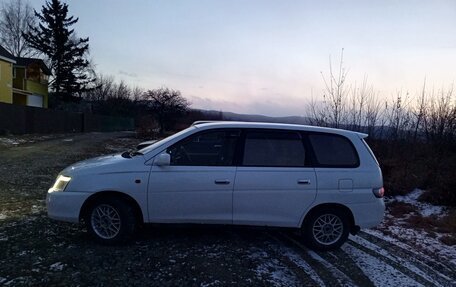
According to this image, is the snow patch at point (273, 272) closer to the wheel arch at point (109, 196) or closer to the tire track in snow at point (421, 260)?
the wheel arch at point (109, 196)

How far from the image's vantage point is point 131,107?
6450cm

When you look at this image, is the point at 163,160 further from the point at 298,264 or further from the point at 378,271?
the point at 378,271

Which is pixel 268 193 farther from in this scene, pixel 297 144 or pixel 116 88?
pixel 116 88

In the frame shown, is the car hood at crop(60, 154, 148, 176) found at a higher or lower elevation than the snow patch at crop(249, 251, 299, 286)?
higher

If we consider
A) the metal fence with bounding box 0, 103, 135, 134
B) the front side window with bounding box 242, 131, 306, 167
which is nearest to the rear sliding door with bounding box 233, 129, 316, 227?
the front side window with bounding box 242, 131, 306, 167

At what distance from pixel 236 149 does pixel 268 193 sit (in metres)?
0.75

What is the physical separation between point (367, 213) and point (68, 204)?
4.09 meters

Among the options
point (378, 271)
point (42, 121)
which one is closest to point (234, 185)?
point (378, 271)

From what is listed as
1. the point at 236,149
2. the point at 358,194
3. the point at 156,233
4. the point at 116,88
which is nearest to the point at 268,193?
the point at 236,149

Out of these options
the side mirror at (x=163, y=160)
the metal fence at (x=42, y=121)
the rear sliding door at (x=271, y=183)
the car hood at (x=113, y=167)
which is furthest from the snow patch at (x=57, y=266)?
the metal fence at (x=42, y=121)

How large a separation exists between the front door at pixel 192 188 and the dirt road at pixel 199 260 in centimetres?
44

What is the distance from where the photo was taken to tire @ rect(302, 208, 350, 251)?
19.6 ft

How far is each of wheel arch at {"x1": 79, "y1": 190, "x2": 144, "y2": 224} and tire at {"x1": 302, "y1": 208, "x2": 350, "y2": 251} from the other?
2327mm

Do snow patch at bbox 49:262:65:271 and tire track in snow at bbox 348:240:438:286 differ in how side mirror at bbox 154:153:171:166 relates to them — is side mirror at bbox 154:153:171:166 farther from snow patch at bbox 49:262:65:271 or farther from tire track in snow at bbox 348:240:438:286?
tire track in snow at bbox 348:240:438:286
